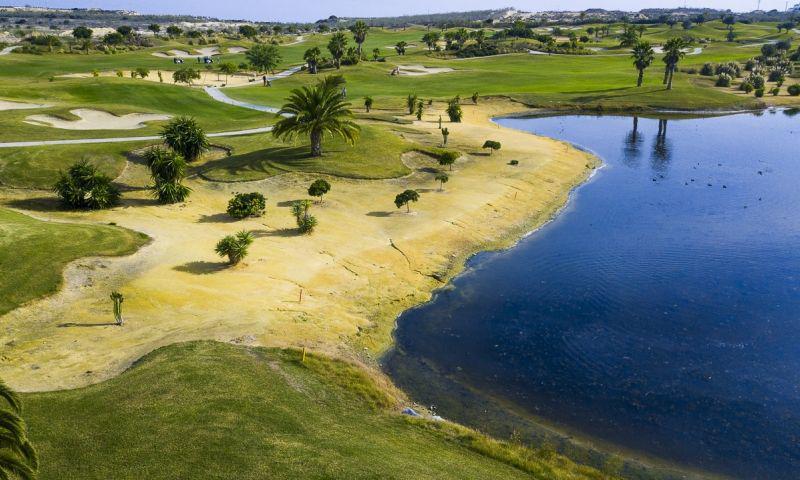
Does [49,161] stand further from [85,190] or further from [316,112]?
[316,112]

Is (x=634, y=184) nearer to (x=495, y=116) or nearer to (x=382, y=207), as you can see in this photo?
(x=382, y=207)

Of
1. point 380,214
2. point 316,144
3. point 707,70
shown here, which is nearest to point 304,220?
point 380,214

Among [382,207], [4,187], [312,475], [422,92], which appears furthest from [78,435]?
[422,92]

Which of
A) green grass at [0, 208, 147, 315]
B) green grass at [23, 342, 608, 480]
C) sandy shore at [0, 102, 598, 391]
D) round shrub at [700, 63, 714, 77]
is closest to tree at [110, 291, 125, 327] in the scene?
sandy shore at [0, 102, 598, 391]

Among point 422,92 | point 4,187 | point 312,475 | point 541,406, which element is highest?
point 422,92

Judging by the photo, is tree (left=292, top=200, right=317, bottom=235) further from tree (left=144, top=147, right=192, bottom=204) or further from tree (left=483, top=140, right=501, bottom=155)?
tree (left=483, top=140, right=501, bottom=155)

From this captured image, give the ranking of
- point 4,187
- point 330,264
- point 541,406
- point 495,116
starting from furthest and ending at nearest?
point 495,116 < point 4,187 < point 330,264 < point 541,406

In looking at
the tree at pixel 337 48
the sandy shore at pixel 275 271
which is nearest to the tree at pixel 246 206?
the sandy shore at pixel 275 271
